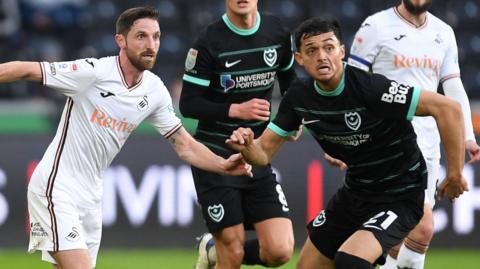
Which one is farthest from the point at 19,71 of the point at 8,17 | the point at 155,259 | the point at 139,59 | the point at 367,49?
the point at 8,17

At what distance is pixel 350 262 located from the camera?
7410 millimetres

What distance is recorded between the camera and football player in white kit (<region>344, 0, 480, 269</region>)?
9164 millimetres

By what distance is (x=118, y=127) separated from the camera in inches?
311

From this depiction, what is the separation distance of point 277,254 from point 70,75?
2.13 metres

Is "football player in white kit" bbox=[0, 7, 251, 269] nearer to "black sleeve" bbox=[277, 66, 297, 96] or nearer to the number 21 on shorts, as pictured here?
the number 21 on shorts

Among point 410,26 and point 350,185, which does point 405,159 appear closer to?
point 350,185

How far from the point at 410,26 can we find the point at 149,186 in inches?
160

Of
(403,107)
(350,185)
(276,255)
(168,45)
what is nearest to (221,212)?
(276,255)

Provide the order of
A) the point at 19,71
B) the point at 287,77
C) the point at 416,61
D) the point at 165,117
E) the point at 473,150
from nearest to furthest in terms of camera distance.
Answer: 1. the point at 19,71
2. the point at 165,117
3. the point at 473,150
4. the point at 287,77
5. the point at 416,61

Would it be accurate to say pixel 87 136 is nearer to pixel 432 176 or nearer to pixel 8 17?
pixel 432 176

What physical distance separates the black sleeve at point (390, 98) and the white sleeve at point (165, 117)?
141 cm

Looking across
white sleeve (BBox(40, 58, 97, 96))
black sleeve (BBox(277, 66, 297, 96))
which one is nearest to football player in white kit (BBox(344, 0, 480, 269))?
black sleeve (BBox(277, 66, 297, 96))

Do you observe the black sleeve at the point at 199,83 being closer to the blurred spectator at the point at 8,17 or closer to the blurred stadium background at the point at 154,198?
the blurred stadium background at the point at 154,198

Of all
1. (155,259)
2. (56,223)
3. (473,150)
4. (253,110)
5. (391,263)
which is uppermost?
(253,110)
